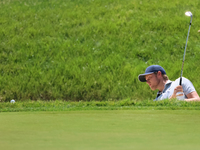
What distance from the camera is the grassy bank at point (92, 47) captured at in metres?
10.7

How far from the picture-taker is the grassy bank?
10672 millimetres

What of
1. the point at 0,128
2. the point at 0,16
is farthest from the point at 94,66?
the point at 0,128

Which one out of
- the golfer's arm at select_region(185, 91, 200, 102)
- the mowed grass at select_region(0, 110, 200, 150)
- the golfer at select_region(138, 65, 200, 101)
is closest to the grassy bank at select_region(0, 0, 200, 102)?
the golfer at select_region(138, 65, 200, 101)

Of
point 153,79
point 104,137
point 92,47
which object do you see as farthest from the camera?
point 92,47

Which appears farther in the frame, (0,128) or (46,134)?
(0,128)

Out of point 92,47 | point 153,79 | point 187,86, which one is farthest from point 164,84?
point 92,47

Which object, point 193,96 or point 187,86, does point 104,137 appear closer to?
point 187,86

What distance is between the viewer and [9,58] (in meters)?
12.3

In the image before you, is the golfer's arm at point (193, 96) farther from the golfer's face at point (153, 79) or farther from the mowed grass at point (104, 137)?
the mowed grass at point (104, 137)

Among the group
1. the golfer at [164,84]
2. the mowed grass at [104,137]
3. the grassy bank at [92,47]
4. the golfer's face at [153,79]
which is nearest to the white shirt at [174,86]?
the golfer at [164,84]

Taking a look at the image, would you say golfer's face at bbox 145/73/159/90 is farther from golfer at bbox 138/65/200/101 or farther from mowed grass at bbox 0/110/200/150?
mowed grass at bbox 0/110/200/150

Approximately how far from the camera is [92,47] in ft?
41.8

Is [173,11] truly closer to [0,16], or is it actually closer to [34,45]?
[34,45]

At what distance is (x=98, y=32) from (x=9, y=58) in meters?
3.32
